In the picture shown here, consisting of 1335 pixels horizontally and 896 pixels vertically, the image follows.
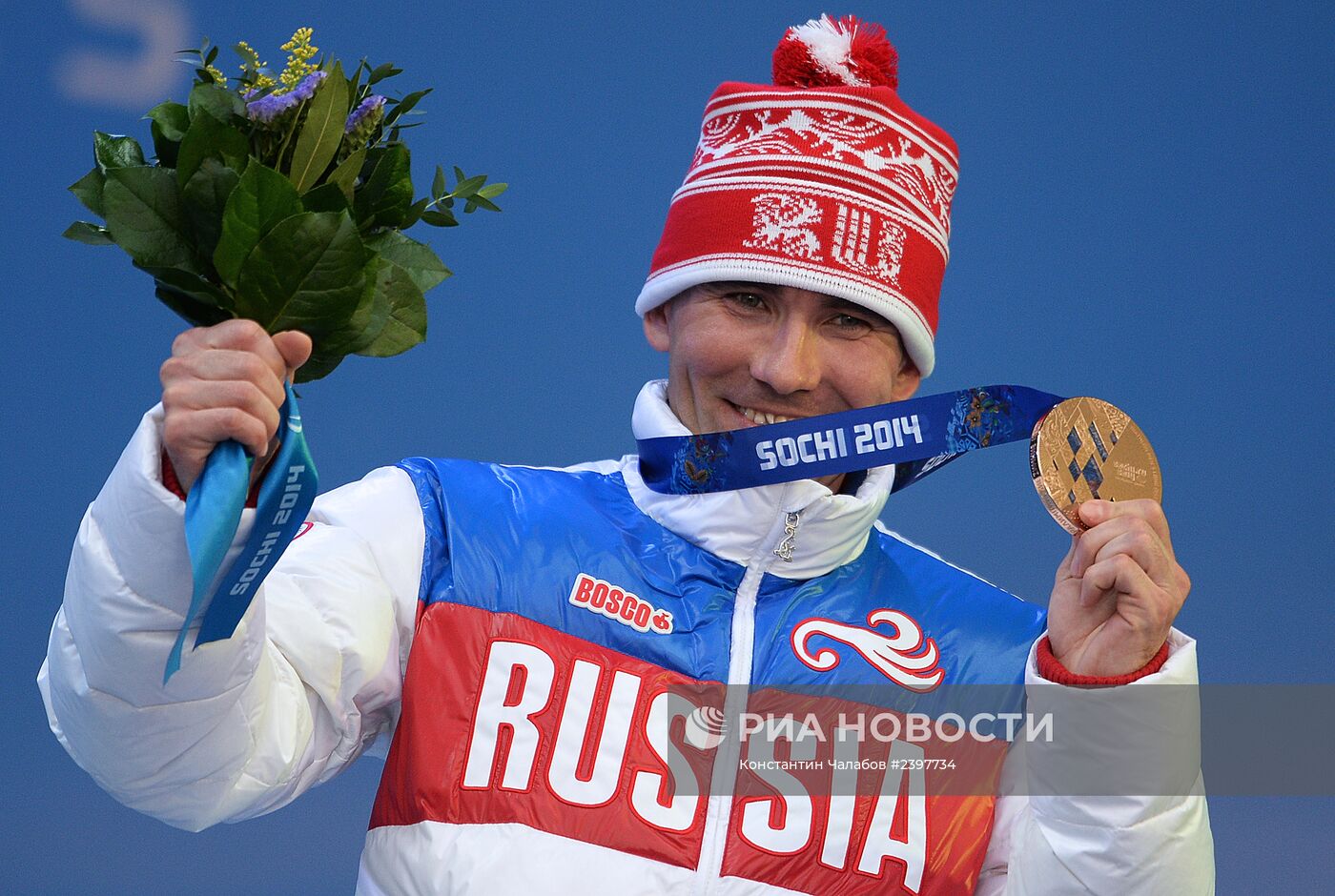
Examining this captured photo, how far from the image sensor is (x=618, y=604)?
6.22 feet

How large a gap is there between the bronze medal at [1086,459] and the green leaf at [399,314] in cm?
72

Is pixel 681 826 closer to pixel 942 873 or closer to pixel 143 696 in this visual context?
pixel 942 873

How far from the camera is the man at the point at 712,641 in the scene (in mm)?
1569

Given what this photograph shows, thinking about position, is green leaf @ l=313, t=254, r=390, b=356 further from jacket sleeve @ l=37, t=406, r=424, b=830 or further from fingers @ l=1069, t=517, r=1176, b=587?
fingers @ l=1069, t=517, r=1176, b=587

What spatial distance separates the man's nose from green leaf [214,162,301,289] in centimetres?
79

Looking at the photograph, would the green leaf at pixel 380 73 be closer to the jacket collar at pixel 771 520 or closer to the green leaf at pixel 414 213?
the green leaf at pixel 414 213

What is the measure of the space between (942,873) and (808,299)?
2.49 ft

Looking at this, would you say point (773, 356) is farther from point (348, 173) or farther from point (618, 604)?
point (348, 173)

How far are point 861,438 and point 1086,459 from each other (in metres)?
0.29

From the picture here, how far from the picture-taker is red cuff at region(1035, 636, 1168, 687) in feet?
5.38

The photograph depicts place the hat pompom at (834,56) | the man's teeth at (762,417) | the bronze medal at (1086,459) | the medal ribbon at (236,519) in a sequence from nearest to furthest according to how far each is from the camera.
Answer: the medal ribbon at (236,519) → the bronze medal at (1086,459) → the man's teeth at (762,417) → the hat pompom at (834,56)

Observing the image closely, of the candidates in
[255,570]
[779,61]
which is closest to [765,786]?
[255,570]

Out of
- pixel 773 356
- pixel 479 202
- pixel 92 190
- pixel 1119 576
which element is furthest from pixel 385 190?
pixel 1119 576

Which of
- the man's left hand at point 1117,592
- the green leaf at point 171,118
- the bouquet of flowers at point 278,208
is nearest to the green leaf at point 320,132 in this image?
the bouquet of flowers at point 278,208
